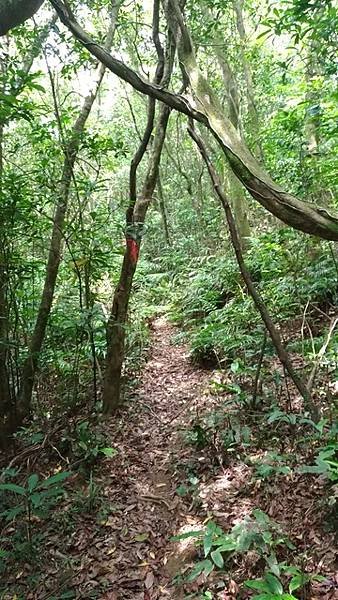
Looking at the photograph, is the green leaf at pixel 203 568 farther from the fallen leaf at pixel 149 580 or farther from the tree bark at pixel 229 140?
the tree bark at pixel 229 140

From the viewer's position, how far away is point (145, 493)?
14.2ft

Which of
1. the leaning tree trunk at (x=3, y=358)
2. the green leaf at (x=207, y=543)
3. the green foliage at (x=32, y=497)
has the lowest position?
the green leaf at (x=207, y=543)

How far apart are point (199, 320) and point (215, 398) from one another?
363 cm

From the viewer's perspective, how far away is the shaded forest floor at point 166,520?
3.00 metres

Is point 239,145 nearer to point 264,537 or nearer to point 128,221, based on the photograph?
point 128,221

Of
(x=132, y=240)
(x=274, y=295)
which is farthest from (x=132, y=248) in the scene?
(x=274, y=295)

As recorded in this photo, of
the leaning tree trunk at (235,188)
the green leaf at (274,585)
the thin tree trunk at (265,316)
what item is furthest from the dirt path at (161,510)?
the leaning tree trunk at (235,188)

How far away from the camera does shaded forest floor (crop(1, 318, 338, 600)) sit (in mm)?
3000

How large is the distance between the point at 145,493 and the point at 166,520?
1.56 feet

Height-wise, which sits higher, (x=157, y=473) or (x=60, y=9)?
(x=60, y=9)

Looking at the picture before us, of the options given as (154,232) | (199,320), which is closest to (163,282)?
(199,320)

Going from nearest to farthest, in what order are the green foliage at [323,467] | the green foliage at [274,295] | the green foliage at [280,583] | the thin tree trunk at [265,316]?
the green foliage at [280,583]
the green foliage at [323,467]
the thin tree trunk at [265,316]
the green foliage at [274,295]

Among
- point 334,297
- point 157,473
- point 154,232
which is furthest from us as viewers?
point 154,232

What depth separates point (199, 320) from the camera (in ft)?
30.1
